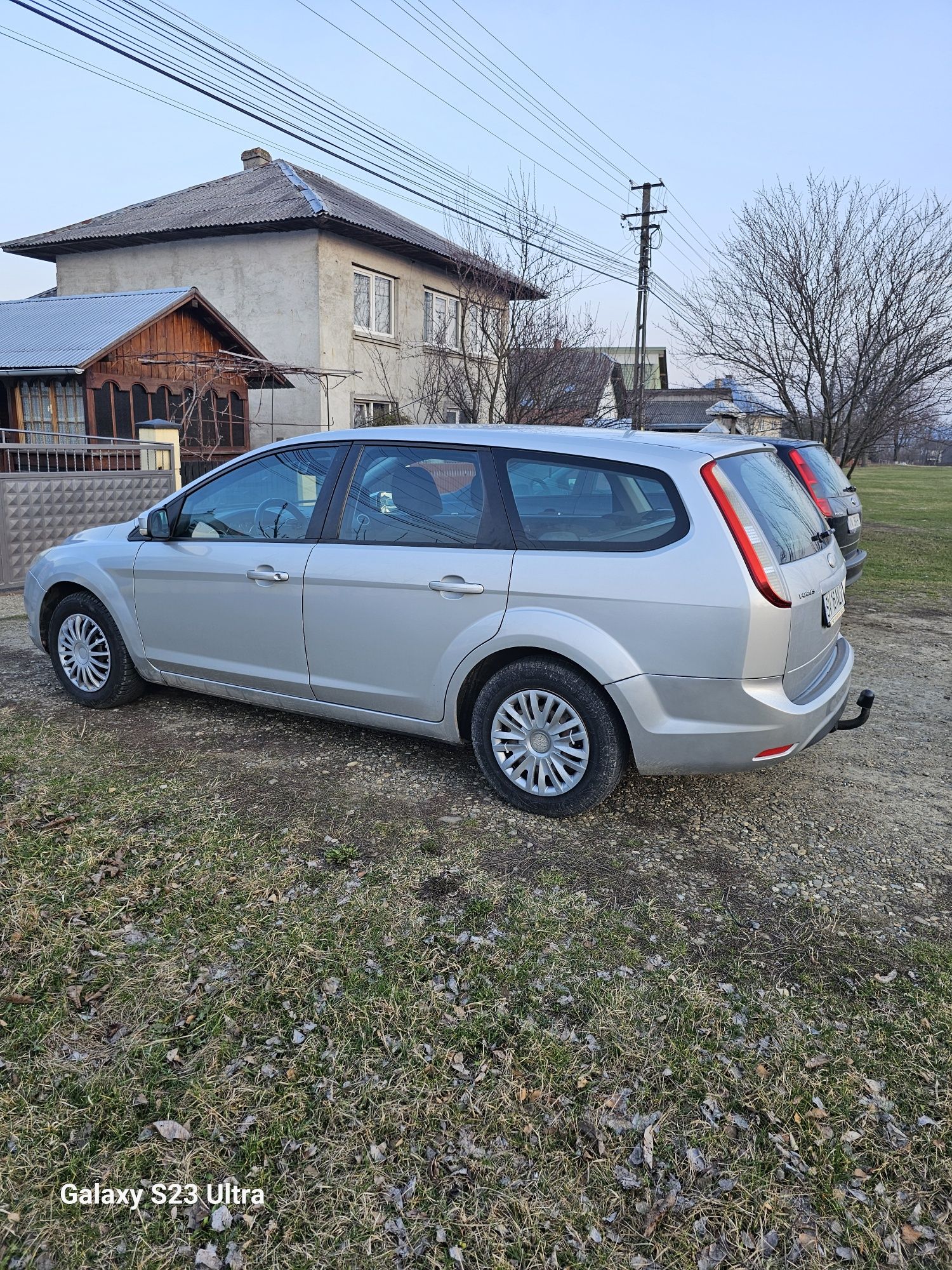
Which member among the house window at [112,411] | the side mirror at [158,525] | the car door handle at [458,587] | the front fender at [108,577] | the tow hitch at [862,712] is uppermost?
the house window at [112,411]

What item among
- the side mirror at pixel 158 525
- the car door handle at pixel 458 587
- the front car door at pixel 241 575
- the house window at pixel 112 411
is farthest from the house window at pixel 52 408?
the car door handle at pixel 458 587

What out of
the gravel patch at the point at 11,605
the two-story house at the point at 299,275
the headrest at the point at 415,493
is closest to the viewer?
the headrest at the point at 415,493

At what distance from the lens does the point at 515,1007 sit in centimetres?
272

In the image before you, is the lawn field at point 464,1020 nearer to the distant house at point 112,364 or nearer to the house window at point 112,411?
the distant house at point 112,364

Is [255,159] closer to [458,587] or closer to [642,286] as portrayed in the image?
[642,286]

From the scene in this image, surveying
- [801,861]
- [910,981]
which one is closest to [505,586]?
[801,861]

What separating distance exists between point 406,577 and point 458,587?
287 mm

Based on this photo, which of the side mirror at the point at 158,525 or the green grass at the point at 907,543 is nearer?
the side mirror at the point at 158,525

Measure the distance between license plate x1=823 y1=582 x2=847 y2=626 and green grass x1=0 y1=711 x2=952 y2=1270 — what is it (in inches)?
53.3

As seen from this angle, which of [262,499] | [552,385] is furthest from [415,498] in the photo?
[552,385]

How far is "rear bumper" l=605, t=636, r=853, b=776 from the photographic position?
3.51 meters

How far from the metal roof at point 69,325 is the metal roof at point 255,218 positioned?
3.97m

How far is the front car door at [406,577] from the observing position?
13.1 feet

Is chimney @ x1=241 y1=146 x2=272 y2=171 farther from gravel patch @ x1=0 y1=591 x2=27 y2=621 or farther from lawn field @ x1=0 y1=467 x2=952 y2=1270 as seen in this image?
lawn field @ x1=0 y1=467 x2=952 y2=1270
